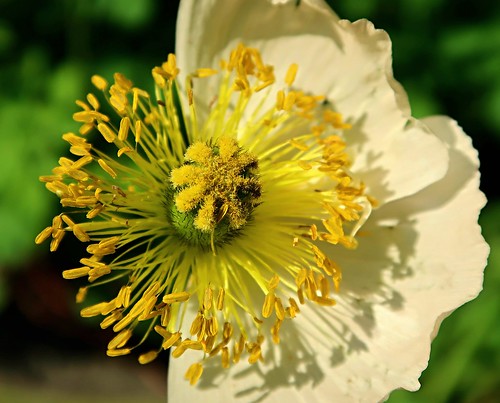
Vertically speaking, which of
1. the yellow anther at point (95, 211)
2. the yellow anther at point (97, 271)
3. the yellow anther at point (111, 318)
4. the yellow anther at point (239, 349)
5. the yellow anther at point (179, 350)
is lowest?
the yellow anther at point (239, 349)

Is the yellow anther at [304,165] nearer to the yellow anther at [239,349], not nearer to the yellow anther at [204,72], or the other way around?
the yellow anther at [204,72]

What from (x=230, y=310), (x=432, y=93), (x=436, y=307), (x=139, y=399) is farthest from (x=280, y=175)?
(x=139, y=399)

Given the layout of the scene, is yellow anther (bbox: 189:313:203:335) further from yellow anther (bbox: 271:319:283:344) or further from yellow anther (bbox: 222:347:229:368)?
yellow anther (bbox: 271:319:283:344)

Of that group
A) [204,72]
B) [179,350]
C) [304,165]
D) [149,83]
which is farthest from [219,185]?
[149,83]

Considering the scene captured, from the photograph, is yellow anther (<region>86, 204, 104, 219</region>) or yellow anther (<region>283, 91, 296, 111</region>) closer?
yellow anther (<region>86, 204, 104, 219</region>)

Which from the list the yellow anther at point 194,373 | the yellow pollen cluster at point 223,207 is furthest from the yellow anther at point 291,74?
the yellow anther at point 194,373

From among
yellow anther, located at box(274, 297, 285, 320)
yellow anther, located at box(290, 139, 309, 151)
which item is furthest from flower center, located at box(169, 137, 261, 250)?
yellow anther, located at box(274, 297, 285, 320)

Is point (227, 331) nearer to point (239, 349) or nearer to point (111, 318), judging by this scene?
point (239, 349)

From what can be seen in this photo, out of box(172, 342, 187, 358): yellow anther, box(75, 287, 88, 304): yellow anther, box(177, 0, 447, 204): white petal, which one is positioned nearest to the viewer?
box(172, 342, 187, 358): yellow anther

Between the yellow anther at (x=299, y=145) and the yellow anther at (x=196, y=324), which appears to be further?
the yellow anther at (x=299, y=145)
